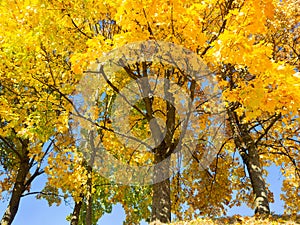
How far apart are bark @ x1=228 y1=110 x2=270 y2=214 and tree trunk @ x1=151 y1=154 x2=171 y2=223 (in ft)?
9.98

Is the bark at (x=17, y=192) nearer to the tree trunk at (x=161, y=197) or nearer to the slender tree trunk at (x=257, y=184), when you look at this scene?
the tree trunk at (x=161, y=197)

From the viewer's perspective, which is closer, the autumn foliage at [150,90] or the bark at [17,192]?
the autumn foliage at [150,90]

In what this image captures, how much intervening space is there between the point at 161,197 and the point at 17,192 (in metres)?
8.23

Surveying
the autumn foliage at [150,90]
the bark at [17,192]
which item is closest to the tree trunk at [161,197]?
the autumn foliage at [150,90]

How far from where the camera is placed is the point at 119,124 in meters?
12.4

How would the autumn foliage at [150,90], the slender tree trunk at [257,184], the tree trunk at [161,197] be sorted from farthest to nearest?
the slender tree trunk at [257,184] < the tree trunk at [161,197] < the autumn foliage at [150,90]

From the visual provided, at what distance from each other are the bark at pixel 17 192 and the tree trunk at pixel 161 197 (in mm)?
7863

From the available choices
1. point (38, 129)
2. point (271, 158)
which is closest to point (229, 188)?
point (271, 158)

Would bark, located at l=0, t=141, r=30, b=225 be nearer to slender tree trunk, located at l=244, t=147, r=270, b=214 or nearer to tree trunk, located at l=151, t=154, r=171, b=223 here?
tree trunk, located at l=151, t=154, r=171, b=223

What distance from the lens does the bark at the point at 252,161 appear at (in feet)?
32.1

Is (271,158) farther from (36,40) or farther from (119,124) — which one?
(36,40)

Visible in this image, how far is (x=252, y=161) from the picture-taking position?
10.6 metres

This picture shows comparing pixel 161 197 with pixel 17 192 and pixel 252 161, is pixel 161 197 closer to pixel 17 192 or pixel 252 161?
pixel 252 161

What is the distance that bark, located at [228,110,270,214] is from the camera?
977 cm
